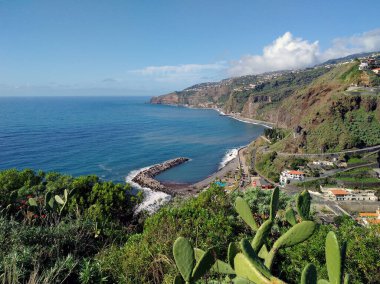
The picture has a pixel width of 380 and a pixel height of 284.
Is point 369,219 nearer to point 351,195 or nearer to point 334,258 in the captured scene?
point 334,258

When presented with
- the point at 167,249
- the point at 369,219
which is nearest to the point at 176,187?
the point at 369,219

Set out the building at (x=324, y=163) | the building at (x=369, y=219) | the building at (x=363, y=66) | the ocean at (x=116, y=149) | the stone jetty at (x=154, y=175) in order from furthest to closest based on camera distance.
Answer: the building at (x=363, y=66) < the building at (x=324, y=163) < the ocean at (x=116, y=149) < the stone jetty at (x=154, y=175) < the building at (x=369, y=219)

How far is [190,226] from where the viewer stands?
302 inches

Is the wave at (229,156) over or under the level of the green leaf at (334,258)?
under

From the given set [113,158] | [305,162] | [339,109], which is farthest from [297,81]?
[113,158]

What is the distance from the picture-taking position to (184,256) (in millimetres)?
3426

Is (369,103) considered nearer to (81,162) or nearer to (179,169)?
(179,169)

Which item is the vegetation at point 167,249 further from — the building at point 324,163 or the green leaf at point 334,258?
the building at point 324,163

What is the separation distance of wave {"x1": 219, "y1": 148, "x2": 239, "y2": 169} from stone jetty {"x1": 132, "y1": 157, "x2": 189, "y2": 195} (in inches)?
295

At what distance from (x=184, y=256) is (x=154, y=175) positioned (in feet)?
147

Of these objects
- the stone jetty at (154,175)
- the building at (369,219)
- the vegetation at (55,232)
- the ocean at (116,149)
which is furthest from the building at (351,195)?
the vegetation at (55,232)

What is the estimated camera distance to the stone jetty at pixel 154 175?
137 feet

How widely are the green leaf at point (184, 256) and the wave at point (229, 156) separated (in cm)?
Result: 5076

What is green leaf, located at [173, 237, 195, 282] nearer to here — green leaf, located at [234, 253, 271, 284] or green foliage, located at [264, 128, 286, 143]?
green leaf, located at [234, 253, 271, 284]
